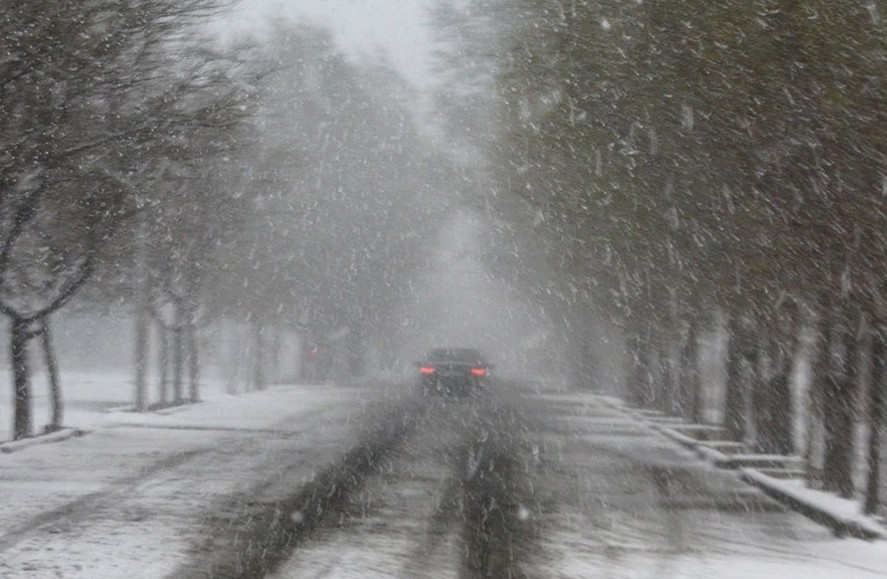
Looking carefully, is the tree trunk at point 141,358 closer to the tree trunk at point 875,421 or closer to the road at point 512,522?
the road at point 512,522

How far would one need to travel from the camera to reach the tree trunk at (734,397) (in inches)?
930

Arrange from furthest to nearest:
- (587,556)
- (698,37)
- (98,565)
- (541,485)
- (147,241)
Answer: (147,241) < (541,485) < (698,37) < (587,556) < (98,565)

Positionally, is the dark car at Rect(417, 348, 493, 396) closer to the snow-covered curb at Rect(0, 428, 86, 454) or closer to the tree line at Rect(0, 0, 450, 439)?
the tree line at Rect(0, 0, 450, 439)

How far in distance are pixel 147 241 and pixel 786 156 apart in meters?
16.9

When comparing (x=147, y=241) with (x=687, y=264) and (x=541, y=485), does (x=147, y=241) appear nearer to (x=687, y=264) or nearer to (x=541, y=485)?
(x=687, y=264)

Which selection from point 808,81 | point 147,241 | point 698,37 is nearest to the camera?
point 808,81

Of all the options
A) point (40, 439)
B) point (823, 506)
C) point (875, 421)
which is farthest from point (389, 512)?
point (40, 439)

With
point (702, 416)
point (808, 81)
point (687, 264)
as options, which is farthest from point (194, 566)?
point (702, 416)

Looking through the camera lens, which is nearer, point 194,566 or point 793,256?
point 194,566

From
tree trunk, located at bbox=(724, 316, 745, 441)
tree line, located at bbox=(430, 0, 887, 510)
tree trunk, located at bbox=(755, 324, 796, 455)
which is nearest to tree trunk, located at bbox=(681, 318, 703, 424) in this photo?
tree trunk, located at bbox=(724, 316, 745, 441)

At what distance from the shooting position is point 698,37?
1336 centimetres

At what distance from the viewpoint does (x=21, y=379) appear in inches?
853

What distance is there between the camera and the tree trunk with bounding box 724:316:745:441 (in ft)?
77.5

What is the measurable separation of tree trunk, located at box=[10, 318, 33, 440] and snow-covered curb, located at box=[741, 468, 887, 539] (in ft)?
36.9
